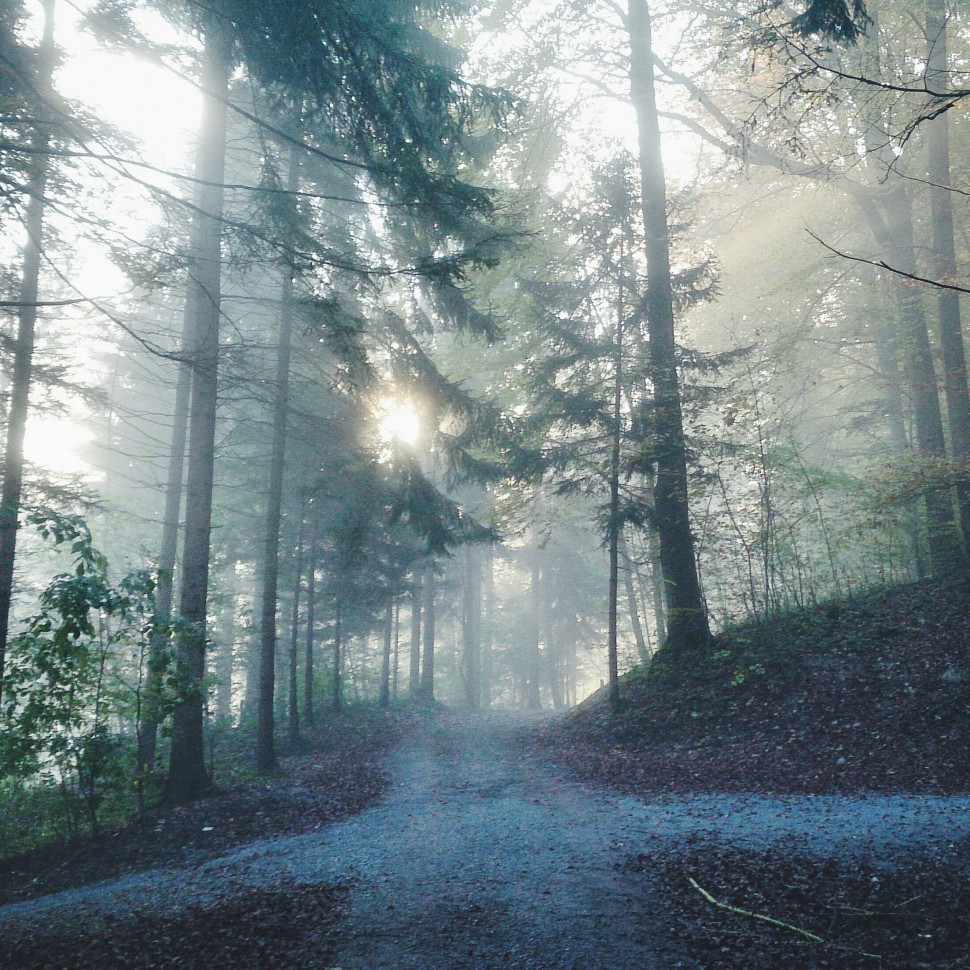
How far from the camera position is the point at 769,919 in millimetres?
4238

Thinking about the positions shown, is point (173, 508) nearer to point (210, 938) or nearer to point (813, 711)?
point (210, 938)

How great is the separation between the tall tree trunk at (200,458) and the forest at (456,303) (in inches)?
2.3

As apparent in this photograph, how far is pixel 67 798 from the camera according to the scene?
8.14 metres

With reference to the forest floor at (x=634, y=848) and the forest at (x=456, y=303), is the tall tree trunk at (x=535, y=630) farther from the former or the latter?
the forest floor at (x=634, y=848)

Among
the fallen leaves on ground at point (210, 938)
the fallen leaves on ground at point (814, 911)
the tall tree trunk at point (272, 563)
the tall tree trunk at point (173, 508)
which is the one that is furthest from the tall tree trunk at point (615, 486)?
the tall tree trunk at point (173, 508)

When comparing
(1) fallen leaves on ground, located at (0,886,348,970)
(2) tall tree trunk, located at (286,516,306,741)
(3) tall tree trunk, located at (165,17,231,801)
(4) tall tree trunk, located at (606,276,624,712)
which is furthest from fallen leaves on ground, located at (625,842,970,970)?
(2) tall tree trunk, located at (286,516,306,741)

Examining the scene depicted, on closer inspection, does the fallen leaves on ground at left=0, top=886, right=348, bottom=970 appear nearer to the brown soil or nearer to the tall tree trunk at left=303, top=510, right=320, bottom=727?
the brown soil

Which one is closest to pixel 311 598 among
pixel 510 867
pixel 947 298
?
pixel 510 867

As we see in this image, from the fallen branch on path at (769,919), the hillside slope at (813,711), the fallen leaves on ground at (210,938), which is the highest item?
the hillside slope at (813,711)

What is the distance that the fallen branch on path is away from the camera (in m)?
3.88

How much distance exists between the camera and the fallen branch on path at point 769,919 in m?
3.88

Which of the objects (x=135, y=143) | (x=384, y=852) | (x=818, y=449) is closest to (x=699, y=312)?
(x=818, y=449)

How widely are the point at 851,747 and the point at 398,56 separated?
10233mm

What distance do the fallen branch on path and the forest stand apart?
5042 mm
